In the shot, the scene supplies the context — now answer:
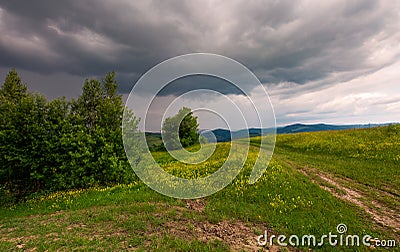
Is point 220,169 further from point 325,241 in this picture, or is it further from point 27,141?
point 27,141

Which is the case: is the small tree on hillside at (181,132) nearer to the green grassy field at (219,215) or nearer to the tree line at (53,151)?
the tree line at (53,151)

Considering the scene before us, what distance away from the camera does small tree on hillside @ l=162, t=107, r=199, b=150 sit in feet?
173

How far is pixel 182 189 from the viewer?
16594mm

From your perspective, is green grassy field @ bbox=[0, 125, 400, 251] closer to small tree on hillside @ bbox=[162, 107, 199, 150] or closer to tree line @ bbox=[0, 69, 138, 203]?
tree line @ bbox=[0, 69, 138, 203]

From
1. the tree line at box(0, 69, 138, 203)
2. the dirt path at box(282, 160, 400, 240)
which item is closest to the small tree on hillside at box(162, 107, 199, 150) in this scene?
the tree line at box(0, 69, 138, 203)

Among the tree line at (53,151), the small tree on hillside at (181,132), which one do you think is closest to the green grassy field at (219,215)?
the tree line at (53,151)

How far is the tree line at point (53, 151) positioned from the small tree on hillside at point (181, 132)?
28.0 meters

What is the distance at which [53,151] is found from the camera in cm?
2152

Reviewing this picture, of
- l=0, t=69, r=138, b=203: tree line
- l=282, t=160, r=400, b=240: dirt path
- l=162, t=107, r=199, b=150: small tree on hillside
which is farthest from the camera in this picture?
l=162, t=107, r=199, b=150: small tree on hillside

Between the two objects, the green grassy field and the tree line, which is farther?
the tree line

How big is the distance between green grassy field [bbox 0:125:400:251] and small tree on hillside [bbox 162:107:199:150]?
3361cm

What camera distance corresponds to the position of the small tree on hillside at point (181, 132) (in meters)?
52.8

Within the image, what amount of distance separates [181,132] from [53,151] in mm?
38096

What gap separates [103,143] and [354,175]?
80.0 ft
